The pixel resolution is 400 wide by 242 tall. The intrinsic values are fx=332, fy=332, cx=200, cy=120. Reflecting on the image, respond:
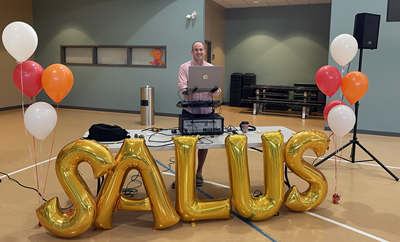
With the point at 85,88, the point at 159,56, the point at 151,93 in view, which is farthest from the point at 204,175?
the point at 85,88

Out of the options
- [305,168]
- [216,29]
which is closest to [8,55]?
[216,29]

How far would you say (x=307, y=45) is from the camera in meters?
9.23

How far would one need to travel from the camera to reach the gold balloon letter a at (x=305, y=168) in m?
2.72

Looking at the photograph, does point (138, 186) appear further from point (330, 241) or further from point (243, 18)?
point (243, 18)

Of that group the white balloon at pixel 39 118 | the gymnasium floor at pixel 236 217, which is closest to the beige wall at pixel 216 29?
the gymnasium floor at pixel 236 217

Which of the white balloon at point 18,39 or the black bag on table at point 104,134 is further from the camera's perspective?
the black bag on table at point 104,134

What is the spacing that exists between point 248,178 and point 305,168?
0.52 m

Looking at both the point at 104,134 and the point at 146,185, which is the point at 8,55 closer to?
the point at 104,134

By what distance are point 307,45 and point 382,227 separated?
7402 mm

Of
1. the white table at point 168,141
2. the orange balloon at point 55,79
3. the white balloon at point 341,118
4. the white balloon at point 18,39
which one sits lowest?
the white table at point 168,141

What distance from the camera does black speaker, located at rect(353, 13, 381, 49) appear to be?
3965 millimetres

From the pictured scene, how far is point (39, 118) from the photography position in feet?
7.93

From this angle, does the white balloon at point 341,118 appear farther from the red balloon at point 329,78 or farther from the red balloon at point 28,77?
the red balloon at point 28,77

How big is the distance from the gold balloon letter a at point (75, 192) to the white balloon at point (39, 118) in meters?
0.27
